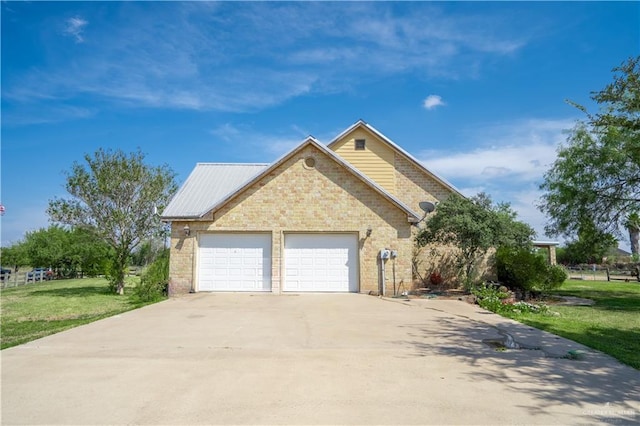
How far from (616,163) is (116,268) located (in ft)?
77.4

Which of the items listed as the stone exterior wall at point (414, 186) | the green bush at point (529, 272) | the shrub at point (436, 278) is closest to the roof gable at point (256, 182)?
the stone exterior wall at point (414, 186)

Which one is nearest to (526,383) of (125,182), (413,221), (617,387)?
(617,387)

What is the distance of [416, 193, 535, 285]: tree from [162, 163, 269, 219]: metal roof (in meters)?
7.44

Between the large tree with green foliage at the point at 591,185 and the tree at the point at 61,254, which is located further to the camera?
the tree at the point at 61,254

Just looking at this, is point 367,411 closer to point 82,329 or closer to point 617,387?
point 617,387

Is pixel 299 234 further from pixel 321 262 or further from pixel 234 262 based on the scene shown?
pixel 234 262

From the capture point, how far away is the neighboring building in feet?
55.5

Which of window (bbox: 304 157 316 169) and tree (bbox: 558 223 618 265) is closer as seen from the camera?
window (bbox: 304 157 316 169)

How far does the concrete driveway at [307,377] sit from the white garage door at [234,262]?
6.83 m

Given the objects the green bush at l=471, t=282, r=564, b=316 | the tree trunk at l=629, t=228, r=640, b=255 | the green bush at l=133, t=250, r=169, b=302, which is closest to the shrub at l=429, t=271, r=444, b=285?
the green bush at l=471, t=282, r=564, b=316

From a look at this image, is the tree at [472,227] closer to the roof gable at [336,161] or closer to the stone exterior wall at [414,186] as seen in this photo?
the roof gable at [336,161]

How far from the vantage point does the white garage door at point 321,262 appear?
17.0 metres

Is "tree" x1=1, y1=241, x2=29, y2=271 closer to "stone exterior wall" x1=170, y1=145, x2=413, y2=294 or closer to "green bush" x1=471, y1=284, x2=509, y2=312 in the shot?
"stone exterior wall" x1=170, y1=145, x2=413, y2=294

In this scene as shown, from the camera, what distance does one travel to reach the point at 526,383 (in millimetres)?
5672
